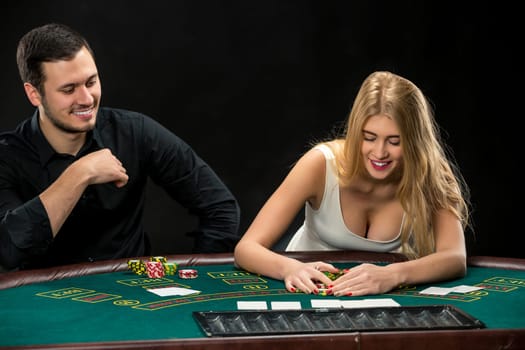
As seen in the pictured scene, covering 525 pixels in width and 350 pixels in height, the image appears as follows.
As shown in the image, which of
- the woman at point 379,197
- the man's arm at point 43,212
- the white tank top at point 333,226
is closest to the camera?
the woman at point 379,197

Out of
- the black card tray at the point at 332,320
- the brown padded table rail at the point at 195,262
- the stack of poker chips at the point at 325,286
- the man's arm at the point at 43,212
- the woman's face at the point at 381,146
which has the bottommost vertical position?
the brown padded table rail at the point at 195,262

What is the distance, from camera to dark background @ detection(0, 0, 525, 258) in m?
5.24

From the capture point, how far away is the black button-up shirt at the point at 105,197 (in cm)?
336

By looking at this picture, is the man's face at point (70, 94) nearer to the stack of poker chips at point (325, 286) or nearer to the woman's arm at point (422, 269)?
the stack of poker chips at point (325, 286)

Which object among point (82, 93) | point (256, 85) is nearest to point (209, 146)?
point (256, 85)

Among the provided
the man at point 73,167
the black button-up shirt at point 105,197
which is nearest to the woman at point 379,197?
the black button-up shirt at point 105,197

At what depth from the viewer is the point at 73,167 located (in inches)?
135

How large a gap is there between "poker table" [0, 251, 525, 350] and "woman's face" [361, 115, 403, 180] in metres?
0.39

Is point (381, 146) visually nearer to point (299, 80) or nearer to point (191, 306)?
point (191, 306)

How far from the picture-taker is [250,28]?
5293 millimetres

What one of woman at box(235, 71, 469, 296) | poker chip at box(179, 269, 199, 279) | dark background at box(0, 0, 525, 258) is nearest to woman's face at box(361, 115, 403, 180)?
woman at box(235, 71, 469, 296)

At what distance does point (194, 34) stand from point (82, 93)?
Answer: 1.79 m

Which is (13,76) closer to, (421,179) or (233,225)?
(233,225)

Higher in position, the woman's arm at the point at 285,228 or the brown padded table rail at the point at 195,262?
the woman's arm at the point at 285,228
